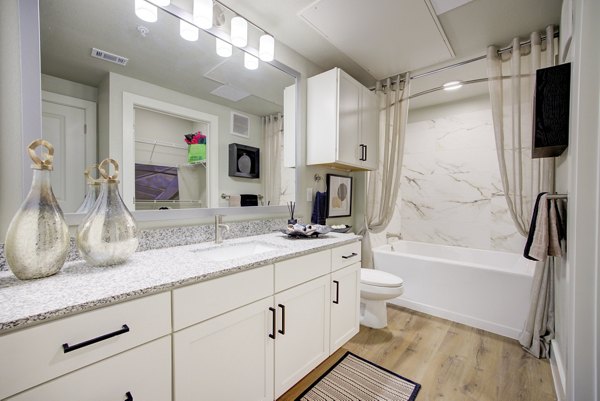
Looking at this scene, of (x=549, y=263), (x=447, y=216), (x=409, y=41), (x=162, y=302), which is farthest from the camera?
(x=447, y=216)

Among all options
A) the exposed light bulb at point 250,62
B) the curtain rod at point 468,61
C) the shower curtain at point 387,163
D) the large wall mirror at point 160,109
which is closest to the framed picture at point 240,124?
the large wall mirror at point 160,109

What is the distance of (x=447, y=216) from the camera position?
3.18 m

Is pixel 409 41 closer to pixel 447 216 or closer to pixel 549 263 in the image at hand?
pixel 549 263

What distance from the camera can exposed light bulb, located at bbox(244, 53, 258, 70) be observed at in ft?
5.87

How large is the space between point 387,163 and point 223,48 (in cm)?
176

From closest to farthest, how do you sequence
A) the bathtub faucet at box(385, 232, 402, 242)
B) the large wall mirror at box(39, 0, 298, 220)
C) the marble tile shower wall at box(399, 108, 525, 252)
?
the large wall mirror at box(39, 0, 298, 220) < the marble tile shower wall at box(399, 108, 525, 252) < the bathtub faucet at box(385, 232, 402, 242)

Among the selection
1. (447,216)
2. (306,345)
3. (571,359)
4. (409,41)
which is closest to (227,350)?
(306,345)

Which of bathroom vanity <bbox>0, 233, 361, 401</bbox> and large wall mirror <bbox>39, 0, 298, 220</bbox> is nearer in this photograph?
bathroom vanity <bbox>0, 233, 361, 401</bbox>

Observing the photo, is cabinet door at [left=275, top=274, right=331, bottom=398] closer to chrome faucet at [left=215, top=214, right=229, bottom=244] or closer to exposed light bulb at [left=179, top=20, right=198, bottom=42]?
chrome faucet at [left=215, top=214, right=229, bottom=244]

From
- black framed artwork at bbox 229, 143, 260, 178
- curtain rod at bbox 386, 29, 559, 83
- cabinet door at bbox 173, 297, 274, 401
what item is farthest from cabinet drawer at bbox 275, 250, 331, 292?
curtain rod at bbox 386, 29, 559, 83

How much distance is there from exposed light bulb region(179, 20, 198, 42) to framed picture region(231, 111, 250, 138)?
1.56 feet

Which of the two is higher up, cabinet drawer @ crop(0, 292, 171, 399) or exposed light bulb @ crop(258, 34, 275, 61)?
exposed light bulb @ crop(258, 34, 275, 61)

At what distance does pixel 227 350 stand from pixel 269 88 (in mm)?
1780

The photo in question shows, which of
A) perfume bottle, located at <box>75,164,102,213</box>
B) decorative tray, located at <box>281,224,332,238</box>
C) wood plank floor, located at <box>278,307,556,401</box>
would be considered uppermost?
perfume bottle, located at <box>75,164,102,213</box>
